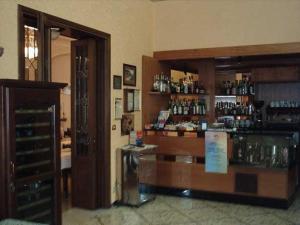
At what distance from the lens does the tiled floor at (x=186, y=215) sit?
467cm

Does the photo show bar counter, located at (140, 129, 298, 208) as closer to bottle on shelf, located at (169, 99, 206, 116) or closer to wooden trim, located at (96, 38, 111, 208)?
wooden trim, located at (96, 38, 111, 208)

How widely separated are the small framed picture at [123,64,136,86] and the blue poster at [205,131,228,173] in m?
1.46

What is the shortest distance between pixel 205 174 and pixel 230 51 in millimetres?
2123

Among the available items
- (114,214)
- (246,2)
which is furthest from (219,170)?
(246,2)

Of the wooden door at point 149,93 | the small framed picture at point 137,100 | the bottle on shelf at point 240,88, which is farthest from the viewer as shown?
the bottle on shelf at point 240,88

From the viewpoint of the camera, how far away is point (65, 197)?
5.84 meters

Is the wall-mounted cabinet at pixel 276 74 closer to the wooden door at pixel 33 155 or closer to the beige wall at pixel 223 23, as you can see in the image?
the beige wall at pixel 223 23

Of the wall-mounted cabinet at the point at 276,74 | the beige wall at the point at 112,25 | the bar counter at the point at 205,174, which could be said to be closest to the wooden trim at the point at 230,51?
the beige wall at the point at 112,25

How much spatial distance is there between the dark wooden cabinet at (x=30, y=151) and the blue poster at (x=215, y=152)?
2.84 meters

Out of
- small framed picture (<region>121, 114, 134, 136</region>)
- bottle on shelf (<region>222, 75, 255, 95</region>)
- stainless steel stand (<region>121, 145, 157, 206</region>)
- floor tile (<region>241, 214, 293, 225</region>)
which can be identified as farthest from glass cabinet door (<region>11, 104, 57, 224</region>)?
bottle on shelf (<region>222, 75, 255, 95</region>)

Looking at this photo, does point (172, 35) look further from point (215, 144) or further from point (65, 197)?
point (65, 197)

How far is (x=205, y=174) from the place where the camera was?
570 centimetres

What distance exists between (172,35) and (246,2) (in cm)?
140

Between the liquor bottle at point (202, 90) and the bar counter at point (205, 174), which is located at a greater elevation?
the liquor bottle at point (202, 90)
